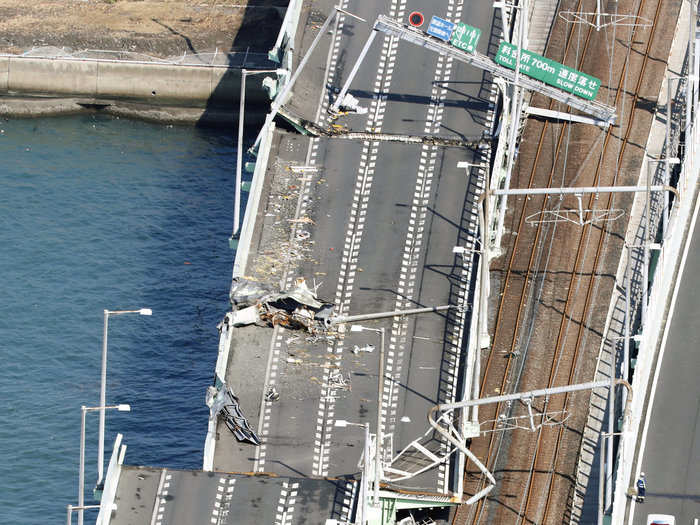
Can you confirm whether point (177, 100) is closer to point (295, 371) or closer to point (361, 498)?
point (295, 371)

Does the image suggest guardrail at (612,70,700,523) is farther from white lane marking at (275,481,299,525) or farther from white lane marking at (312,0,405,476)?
white lane marking at (275,481,299,525)

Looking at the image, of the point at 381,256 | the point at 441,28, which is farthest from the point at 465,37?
the point at 381,256

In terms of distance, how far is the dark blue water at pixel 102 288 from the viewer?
10675cm

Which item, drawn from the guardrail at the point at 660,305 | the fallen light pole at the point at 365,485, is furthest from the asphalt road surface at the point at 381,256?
→ the guardrail at the point at 660,305

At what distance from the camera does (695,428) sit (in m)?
99.3

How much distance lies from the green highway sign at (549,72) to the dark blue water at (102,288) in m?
29.3

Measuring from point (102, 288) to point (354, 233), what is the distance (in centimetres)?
2369

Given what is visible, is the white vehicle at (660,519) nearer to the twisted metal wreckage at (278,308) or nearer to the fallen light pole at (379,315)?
the fallen light pole at (379,315)

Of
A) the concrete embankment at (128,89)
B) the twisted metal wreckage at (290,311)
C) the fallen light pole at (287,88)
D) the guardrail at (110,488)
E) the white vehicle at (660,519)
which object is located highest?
the fallen light pole at (287,88)

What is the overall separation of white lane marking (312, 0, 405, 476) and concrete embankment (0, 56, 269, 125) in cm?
3001

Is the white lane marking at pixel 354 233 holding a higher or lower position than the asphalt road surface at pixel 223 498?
higher

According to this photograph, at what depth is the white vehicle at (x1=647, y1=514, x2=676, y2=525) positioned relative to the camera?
9381 cm

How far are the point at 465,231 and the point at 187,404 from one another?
2325 centimetres

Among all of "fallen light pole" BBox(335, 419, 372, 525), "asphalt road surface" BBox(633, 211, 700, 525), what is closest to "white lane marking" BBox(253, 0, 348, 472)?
"fallen light pole" BBox(335, 419, 372, 525)
